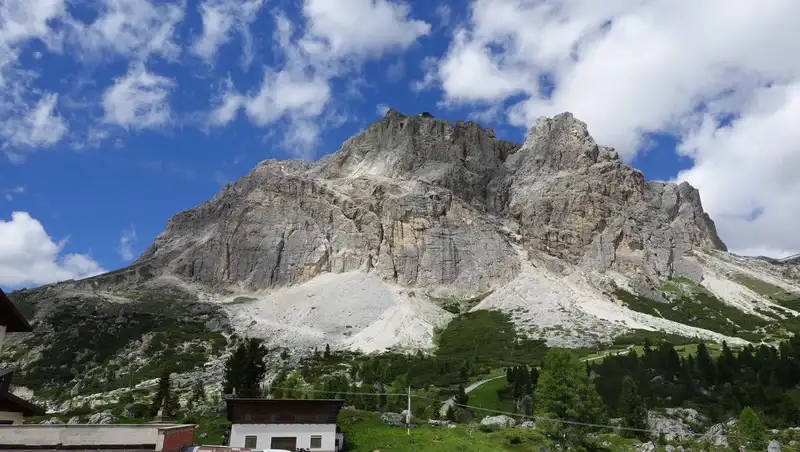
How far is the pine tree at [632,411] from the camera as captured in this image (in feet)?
159

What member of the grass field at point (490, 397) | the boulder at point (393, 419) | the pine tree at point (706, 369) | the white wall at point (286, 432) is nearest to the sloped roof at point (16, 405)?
the white wall at point (286, 432)

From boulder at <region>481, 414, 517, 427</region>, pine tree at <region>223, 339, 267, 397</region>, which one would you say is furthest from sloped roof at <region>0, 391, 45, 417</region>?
boulder at <region>481, 414, 517, 427</region>

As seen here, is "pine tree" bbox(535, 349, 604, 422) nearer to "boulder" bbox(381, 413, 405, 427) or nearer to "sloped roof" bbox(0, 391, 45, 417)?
"boulder" bbox(381, 413, 405, 427)

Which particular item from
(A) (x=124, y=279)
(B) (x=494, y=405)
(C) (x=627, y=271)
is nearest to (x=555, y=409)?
(B) (x=494, y=405)

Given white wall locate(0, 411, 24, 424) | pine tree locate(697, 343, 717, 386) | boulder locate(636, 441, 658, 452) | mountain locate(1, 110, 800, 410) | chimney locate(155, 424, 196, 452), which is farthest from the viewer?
mountain locate(1, 110, 800, 410)

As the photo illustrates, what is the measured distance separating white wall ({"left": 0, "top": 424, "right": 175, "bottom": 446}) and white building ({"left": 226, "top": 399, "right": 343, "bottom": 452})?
14.7m

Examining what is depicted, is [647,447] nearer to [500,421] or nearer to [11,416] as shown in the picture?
[500,421]

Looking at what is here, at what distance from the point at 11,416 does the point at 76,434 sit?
300 cm

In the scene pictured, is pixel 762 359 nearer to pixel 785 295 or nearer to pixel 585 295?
pixel 585 295

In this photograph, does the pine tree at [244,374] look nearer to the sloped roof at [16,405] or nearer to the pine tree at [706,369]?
the sloped roof at [16,405]

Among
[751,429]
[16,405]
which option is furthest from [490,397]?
[16,405]

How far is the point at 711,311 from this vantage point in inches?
6604

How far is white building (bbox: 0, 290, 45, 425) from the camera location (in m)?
16.5

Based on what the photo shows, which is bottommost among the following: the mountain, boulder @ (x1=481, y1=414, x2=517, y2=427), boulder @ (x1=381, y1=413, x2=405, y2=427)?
boulder @ (x1=481, y1=414, x2=517, y2=427)
